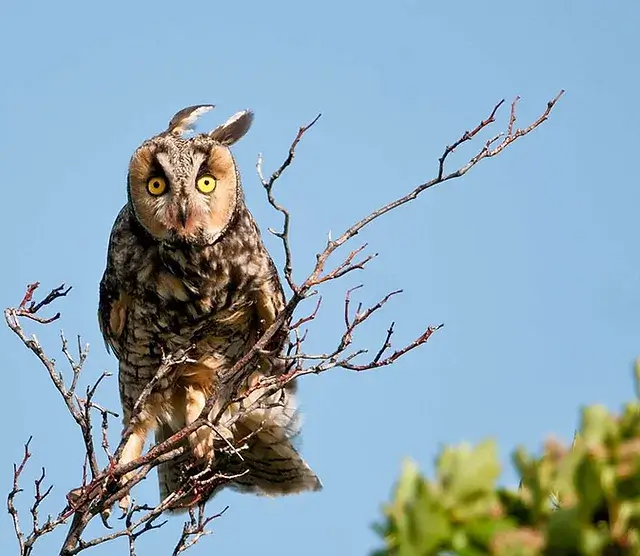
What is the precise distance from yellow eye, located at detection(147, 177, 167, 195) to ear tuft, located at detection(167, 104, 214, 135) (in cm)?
48

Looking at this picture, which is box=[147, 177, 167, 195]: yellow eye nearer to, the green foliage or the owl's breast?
the owl's breast

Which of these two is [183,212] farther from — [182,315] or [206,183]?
[182,315]

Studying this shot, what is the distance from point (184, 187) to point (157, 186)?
228mm

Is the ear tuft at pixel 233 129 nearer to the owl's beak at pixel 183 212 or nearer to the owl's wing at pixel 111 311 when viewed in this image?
the owl's beak at pixel 183 212

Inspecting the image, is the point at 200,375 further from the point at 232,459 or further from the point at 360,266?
the point at 360,266

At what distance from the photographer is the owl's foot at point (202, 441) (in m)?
6.52

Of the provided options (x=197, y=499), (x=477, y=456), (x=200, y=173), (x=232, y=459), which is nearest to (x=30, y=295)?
(x=197, y=499)

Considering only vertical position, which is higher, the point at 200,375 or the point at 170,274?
the point at 170,274

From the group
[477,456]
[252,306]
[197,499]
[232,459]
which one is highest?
[252,306]

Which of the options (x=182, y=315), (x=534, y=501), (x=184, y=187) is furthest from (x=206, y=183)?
(x=534, y=501)

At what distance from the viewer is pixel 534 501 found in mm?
1322

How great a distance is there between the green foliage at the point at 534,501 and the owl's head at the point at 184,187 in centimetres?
534

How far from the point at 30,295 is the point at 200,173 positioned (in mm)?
1894

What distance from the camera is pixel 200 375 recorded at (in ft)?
22.6
